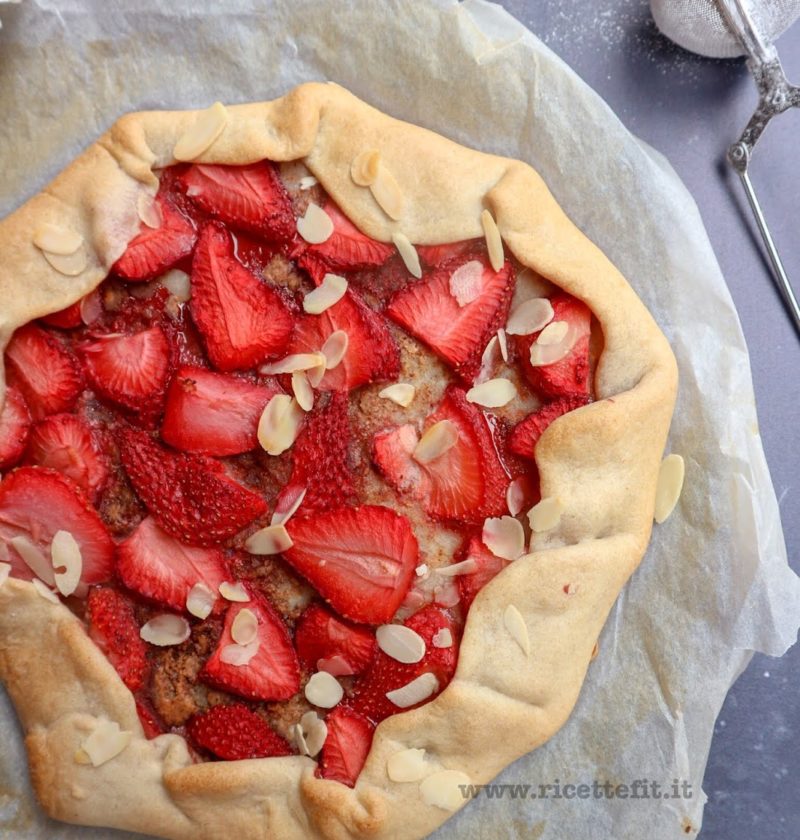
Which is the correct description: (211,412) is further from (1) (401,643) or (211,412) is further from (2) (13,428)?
(1) (401,643)

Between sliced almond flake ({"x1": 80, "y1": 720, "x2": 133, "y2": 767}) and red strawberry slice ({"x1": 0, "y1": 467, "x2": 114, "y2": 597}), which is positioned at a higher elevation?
red strawberry slice ({"x1": 0, "y1": 467, "x2": 114, "y2": 597})

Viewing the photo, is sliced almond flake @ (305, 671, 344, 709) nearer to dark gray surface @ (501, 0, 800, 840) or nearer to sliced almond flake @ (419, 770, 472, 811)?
sliced almond flake @ (419, 770, 472, 811)

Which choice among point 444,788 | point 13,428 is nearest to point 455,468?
point 444,788

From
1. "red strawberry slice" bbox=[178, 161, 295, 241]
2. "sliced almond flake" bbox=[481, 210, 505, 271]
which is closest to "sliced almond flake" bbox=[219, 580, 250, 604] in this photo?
"red strawberry slice" bbox=[178, 161, 295, 241]

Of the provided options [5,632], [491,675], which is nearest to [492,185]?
[491,675]

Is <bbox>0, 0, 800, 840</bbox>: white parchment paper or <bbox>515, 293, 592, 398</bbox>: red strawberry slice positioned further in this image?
<bbox>0, 0, 800, 840</bbox>: white parchment paper

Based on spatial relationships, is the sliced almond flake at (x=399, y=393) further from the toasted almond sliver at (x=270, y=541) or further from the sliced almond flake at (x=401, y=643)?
the sliced almond flake at (x=401, y=643)

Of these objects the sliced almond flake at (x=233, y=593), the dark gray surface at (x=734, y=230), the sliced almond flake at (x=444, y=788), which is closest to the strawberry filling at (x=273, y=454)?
the sliced almond flake at (x=233, y=593)
